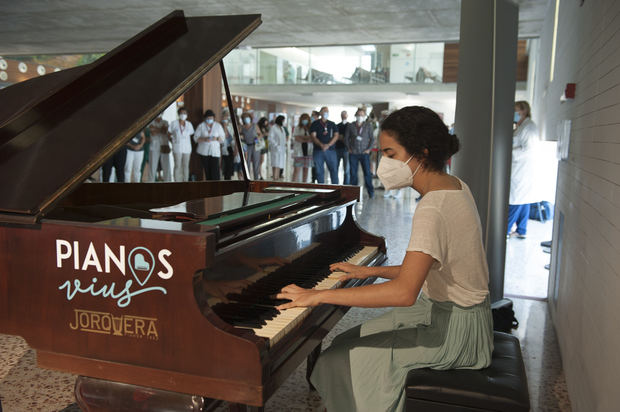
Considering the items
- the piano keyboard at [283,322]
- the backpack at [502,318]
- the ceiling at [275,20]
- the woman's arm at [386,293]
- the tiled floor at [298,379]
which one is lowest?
the tiled floor at [298,379]

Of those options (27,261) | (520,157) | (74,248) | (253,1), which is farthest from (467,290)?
(253,1)

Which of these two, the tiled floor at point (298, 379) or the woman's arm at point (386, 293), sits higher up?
the woman's arm at point (386, 293)

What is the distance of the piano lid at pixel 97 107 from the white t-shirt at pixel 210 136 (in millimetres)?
8303

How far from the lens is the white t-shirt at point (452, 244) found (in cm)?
164

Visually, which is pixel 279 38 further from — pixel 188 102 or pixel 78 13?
pixel 78 13

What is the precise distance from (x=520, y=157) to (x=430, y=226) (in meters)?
5.83

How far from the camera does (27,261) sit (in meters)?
1.50

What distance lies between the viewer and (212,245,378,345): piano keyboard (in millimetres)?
1537

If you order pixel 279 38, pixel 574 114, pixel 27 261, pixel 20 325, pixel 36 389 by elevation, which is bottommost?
pixel 36 389

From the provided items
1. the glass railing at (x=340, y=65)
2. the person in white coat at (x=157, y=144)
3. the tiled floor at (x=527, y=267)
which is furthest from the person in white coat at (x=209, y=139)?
the glass railing at (x=340, y=65)

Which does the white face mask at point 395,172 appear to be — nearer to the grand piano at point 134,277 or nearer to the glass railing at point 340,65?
the grand piano at point 134,277

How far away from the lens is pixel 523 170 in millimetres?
6992

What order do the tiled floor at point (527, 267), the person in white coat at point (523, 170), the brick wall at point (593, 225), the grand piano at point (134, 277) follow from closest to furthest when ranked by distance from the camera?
the grand piano at point (134, 277)
the brick wall at point (593, 225)
the tiled floor at point (527, 267)
the person in white coat at point (523, 170)

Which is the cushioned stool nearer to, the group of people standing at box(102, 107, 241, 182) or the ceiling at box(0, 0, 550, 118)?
the ceiling at box(0, 0, 550, 118)
